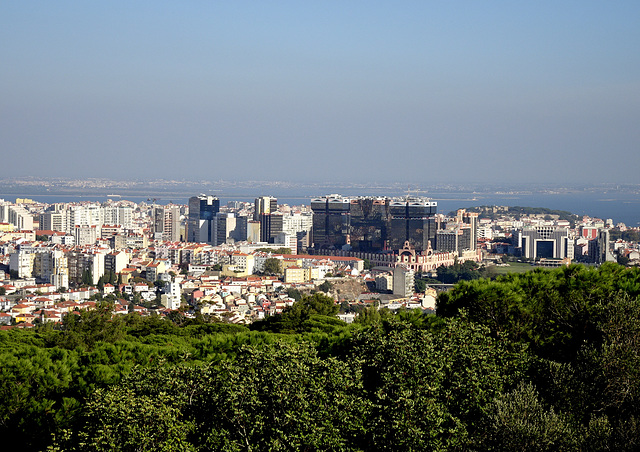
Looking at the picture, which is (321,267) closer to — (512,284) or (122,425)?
(512,284)

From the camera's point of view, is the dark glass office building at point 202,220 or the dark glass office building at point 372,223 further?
the dark glass office building at point 202,220

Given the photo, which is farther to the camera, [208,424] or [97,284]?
[97,284]

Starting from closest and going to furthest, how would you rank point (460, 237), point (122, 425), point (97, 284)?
point (122, 425), point (97, 284), point (460, 237)

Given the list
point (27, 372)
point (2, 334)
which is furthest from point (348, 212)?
point (27, 372)

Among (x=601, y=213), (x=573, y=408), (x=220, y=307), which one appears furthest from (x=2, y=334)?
(x=601, y=213)

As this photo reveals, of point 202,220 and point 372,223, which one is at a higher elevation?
point 372,223

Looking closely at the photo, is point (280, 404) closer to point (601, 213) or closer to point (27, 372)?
point (27, 372)

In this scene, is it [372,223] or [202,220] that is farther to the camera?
[202,220]

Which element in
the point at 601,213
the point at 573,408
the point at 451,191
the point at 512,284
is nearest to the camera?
the point at 573,408

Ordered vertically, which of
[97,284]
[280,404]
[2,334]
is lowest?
[97,284]

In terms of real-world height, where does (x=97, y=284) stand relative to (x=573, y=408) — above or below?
below

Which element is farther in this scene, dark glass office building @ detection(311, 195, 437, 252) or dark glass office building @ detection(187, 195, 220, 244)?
dark glass office building @ detection(187, 195, 220, 244)
